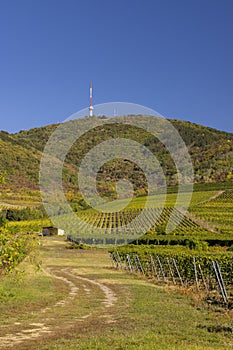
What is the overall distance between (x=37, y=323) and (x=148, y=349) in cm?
527

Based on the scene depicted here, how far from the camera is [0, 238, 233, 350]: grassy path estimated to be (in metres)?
10.7

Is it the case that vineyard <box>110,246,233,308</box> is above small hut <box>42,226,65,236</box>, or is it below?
below

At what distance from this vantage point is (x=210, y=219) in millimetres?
89188

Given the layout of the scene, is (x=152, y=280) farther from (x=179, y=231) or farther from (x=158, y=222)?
(x=158, y=222)

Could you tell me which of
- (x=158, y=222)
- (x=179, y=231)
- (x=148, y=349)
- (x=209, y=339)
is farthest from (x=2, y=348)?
(x=158, y=222)

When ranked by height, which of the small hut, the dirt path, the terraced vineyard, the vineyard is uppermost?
the terraced vineyard

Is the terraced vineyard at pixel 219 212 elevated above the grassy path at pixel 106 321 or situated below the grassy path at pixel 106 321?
above

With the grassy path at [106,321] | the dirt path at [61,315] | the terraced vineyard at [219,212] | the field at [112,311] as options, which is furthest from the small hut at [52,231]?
the grassy path at [106,321]

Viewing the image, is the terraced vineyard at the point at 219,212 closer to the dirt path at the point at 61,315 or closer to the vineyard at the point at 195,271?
the vineyard at the point at 195,271

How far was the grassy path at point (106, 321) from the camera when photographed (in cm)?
1074

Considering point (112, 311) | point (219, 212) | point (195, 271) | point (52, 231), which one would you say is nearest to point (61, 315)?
point (112, 311)

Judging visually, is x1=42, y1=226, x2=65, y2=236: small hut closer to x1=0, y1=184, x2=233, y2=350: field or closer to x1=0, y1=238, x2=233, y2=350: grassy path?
x1=0, y1=184, x2=233, y2=350: field

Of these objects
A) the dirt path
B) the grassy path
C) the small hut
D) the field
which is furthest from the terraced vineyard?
A: the grassy path

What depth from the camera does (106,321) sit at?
14336mm
